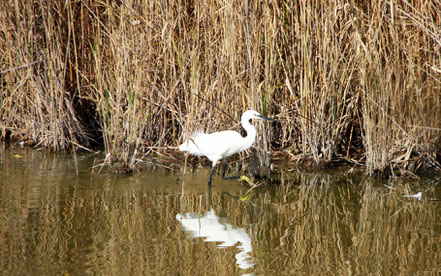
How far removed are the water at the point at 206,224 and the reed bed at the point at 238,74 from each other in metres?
0.48

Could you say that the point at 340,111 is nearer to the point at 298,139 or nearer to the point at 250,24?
the point at 298,139

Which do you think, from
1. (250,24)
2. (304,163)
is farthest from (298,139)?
(250,24)

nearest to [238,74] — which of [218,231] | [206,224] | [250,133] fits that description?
[250,133]

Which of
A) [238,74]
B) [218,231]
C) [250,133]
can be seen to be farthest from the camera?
[238,74]

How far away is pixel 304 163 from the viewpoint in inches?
226

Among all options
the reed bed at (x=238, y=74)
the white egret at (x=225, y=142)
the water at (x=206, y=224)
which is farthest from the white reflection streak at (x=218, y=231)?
the reed bed at (x=238, y=74)

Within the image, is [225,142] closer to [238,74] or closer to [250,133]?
[250,133]

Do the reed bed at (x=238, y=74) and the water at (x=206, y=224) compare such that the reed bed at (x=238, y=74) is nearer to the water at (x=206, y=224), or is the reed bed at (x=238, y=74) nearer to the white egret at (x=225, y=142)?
the white egret at (x=225, y=142)

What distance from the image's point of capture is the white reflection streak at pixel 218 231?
3401 mm

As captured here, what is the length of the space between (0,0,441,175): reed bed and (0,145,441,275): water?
483mm

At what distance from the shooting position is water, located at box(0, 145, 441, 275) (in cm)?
318

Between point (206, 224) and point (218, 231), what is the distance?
0.60 feet

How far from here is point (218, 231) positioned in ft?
12.5

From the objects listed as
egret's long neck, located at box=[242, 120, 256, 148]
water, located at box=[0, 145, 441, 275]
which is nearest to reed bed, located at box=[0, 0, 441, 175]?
egret's long neck, located at box=[242, 120, 256, 148]
